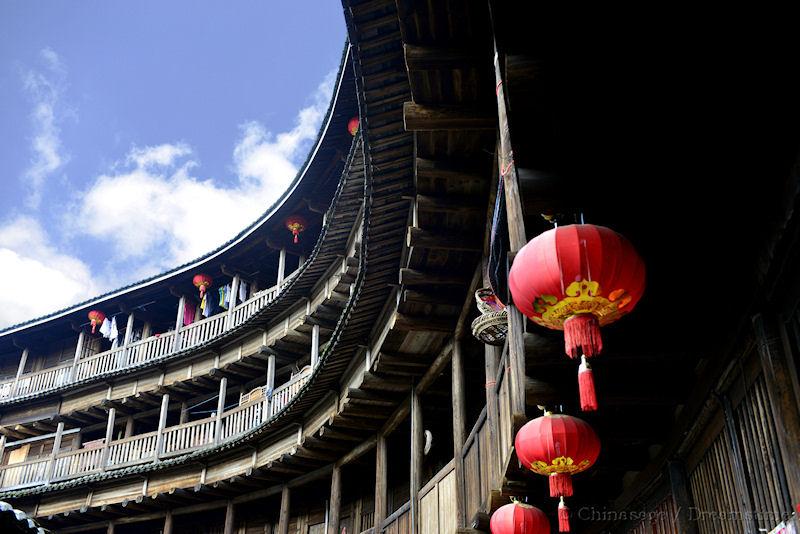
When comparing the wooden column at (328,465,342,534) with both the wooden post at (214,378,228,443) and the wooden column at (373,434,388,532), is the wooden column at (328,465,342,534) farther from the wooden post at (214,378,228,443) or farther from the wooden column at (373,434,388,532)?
the wooden post at (214,378,228,443)

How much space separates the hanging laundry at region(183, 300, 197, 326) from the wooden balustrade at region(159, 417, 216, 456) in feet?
14.7

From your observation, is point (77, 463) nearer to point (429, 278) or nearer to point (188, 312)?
point (188, 312)

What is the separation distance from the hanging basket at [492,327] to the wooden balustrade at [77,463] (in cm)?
1813

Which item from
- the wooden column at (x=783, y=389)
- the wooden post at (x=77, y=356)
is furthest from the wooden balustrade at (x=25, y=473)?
the wooden column at (x=783, y=389)

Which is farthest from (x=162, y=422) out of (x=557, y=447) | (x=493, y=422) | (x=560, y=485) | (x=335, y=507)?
(x=557, y=447)

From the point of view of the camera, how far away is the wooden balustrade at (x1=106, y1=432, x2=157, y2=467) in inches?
890

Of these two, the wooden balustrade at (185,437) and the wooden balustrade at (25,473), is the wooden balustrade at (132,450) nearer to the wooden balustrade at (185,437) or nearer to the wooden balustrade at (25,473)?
the wooden balustrade at (185,437)

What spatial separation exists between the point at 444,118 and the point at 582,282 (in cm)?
381

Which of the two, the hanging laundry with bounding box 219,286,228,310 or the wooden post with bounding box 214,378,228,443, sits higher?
the hanging laundry with bounding box 219,286,228,310

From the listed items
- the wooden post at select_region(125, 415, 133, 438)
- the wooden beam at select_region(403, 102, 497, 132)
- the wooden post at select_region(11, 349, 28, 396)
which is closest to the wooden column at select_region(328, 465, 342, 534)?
the wooden beam at select_region(403, 102, 497, 132)

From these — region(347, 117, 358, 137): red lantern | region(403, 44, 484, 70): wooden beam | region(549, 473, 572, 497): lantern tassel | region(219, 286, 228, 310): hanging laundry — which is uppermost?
region(219, 286, 228, 310): hanging laundry

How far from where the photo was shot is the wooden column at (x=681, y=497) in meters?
7.41

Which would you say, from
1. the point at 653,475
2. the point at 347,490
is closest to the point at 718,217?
the point at 653,475

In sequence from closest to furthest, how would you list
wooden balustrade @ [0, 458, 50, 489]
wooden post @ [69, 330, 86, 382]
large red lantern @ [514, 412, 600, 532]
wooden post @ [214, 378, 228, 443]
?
large red lantern @ [514, 412, 600, 532] < wooden post @ [214, 378, 228, 443] < wooden balustrade @ [0, 458, 50, 489] < wooden post @ [69, 330, 86, 382]
